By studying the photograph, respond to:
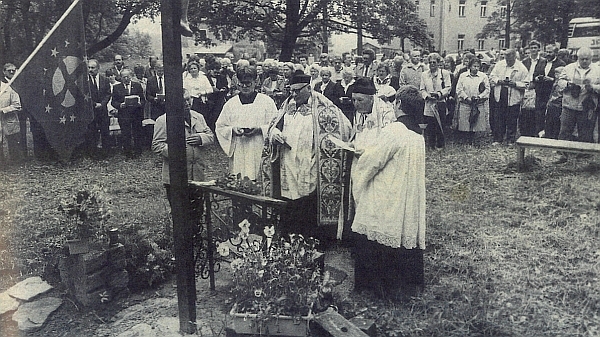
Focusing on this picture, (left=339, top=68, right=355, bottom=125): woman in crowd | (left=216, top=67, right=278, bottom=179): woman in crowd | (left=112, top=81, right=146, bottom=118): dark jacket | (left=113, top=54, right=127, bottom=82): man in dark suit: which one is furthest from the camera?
(left=112, top=81, right=146, bottom=118): dark jacket

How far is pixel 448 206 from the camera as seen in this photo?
4.89 m

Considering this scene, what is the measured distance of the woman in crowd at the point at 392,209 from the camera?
3.91 metres

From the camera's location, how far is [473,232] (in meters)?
4.75

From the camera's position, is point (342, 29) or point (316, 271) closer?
point (316, 271)

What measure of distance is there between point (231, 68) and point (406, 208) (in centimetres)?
215

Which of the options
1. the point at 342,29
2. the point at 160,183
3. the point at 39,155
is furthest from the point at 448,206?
the point at 39,155

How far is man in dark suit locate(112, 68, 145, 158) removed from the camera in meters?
5.84

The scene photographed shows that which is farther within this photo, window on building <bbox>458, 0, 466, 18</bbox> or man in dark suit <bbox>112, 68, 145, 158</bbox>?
man in dark suit <bbox>112, 68, 145, 158</bbox>

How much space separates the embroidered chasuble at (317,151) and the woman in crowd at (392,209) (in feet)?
1.52

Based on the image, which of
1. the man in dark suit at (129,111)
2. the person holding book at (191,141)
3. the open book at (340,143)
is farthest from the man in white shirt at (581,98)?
the man in dark suit at (129,111)

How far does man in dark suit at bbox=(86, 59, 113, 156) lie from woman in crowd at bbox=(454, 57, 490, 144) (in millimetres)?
3630

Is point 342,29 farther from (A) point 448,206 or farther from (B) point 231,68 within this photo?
(A) point 448,206

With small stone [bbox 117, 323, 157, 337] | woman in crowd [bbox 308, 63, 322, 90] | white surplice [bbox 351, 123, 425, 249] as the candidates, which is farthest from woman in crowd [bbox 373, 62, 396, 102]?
small stone [bbox 117, 323, 157, 337]

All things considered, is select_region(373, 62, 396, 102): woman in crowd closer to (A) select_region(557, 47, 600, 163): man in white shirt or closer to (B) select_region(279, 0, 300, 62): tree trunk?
(B) select_region(279, 0, 300, 62): tree trunk
